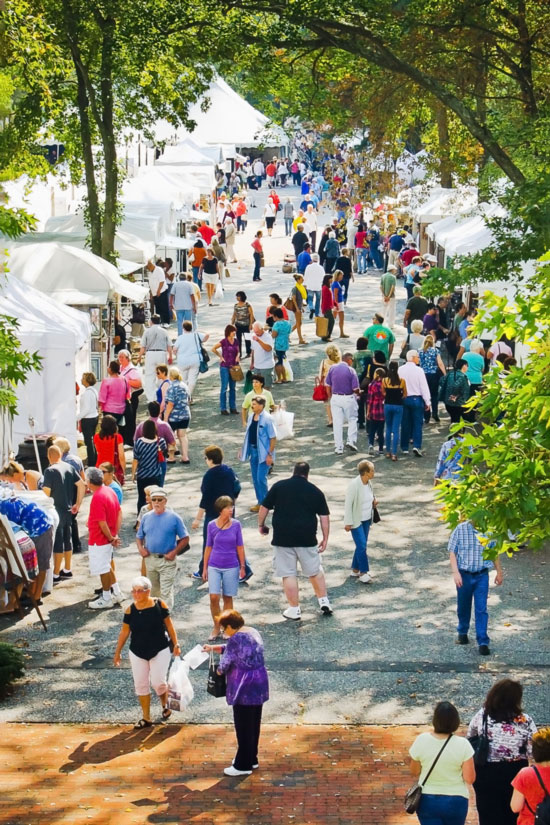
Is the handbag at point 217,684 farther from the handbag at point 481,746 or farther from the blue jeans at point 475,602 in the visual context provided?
the blue jeans at point 475,602

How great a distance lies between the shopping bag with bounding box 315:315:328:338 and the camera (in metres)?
26.5

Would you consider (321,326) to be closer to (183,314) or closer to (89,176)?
(183,314)

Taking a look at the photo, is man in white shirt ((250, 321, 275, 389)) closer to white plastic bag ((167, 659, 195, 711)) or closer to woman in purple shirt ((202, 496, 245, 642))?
woman in purple shirt ((202, 496, 245, 642))

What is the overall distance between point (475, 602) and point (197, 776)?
3.38 m

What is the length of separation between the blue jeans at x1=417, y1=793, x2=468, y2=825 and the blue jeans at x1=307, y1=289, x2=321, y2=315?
70.7 feet

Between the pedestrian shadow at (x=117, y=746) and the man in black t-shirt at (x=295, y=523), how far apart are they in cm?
241

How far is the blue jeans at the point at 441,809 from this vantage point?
7.49 m

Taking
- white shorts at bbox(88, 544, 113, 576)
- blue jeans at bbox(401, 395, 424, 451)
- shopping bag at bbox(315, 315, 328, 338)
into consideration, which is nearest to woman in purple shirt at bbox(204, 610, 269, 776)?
white shorts at bbox(88, 544, 113, 576)

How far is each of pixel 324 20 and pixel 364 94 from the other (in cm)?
392

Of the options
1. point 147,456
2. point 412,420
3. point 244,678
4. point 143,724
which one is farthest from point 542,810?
point 412,420

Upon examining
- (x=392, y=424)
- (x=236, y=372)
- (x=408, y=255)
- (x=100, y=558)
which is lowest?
(x=100, y=558)

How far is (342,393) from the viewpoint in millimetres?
18531

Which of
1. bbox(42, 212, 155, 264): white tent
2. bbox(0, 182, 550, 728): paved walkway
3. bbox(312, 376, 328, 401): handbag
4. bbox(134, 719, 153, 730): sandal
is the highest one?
bbox(42, 212, 155, 264): white tent

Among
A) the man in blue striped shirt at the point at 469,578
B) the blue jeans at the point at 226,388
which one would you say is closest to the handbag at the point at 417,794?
the man in blue striped shirt at the point at 469,578
